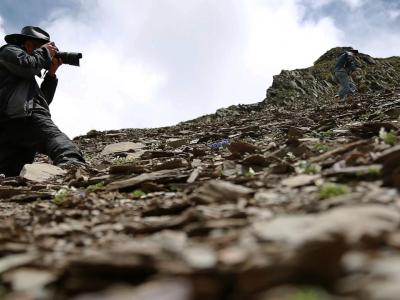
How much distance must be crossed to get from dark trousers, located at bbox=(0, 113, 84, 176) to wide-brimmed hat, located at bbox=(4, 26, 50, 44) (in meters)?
1.97

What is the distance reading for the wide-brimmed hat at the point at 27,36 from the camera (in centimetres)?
1381

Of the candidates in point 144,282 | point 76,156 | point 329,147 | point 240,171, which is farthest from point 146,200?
point 76,156

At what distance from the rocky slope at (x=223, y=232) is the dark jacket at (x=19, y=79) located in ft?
14.0

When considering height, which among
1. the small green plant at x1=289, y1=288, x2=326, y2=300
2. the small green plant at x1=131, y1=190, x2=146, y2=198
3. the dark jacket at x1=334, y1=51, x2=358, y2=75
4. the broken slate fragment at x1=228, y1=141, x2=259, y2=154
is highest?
the dark jacket at x1=334, y1=51, x2=358, y2=75

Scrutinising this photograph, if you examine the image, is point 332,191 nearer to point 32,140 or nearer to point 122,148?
point 32,140

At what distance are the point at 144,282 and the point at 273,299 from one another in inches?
35.1

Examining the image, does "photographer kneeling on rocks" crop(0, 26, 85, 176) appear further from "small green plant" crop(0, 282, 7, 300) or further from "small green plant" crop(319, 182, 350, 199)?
"small green plant" crop(0, 282, 7, 300)

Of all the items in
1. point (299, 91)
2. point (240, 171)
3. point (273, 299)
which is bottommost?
point (273, 299)

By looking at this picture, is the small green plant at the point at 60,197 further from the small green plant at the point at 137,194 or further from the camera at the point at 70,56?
the camera at the point at 70,56

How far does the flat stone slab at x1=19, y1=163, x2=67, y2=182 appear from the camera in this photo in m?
11.4

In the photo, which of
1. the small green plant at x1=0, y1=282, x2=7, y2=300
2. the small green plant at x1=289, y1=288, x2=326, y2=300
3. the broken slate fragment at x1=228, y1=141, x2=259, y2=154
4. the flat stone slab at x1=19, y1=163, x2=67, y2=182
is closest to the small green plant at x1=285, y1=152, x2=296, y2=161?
the broken slate fragment at x1=228, y1=141, x2=259, y2=154

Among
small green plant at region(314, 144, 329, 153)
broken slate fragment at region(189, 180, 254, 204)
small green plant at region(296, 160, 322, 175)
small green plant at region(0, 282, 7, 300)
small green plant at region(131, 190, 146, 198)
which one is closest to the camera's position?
small green plant at region(0, 282, 7, 300)

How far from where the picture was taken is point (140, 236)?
482 centimetres

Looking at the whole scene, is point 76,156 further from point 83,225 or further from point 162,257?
point 162,257
